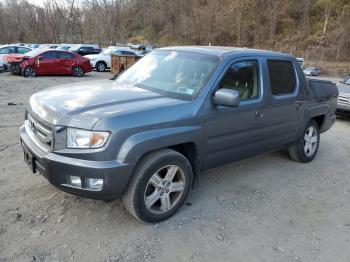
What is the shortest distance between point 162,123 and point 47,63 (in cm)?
1604

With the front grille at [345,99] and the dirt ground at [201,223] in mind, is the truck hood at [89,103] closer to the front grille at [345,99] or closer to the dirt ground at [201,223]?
the dirt ground at [201,223]

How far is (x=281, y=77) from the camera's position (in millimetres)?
4859

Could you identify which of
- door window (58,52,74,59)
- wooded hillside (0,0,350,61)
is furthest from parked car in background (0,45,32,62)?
wooded hillside (0,0,350,61)

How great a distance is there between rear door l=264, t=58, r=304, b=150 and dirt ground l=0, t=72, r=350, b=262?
66cm

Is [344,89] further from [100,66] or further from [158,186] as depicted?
[100,66]

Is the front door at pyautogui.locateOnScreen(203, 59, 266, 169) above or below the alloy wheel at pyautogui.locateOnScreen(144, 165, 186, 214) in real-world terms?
above

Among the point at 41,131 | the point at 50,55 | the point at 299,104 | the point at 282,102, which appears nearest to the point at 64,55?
the point at 50,55

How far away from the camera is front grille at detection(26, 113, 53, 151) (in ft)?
10.8

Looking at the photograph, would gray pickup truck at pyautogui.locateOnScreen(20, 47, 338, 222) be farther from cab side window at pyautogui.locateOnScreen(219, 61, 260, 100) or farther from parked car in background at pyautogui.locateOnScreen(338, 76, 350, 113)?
parked car in background at pyautogui.locateOnScreen(338, 76, 350, 113)

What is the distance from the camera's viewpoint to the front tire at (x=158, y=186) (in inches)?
132

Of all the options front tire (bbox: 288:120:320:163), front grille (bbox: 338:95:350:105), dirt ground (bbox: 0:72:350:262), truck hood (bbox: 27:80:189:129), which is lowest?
dirt ground (bbox: 0:72:350:262)

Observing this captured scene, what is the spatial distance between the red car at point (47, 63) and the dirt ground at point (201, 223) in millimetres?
13481

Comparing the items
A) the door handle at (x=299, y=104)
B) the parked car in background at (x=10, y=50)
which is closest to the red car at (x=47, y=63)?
the parked car in background at (x=10, y=50)

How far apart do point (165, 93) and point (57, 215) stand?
1719 mm
